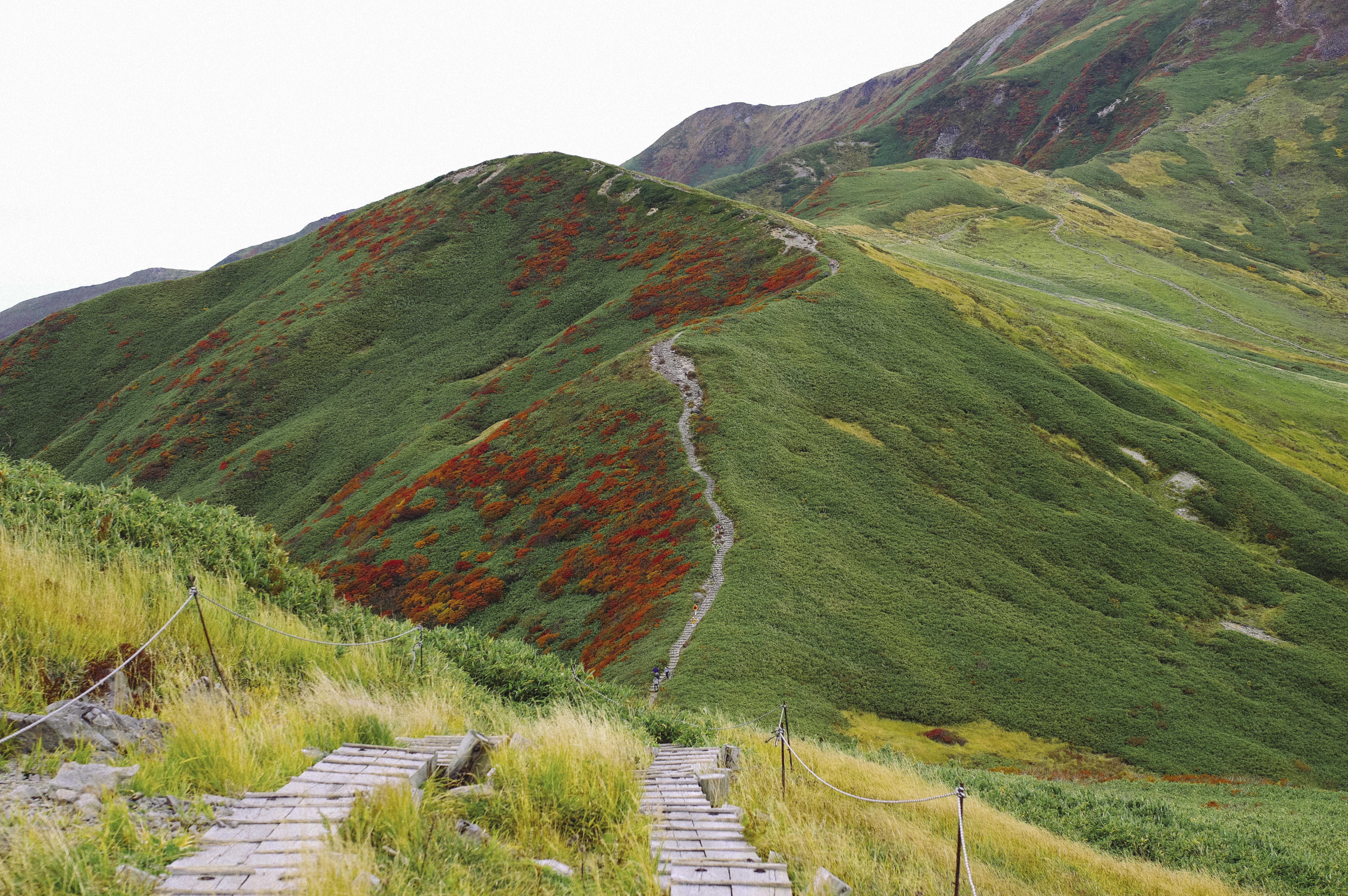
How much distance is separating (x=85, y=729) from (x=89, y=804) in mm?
1506

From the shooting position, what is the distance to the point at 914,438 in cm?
4262

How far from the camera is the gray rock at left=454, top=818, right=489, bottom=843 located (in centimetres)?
613

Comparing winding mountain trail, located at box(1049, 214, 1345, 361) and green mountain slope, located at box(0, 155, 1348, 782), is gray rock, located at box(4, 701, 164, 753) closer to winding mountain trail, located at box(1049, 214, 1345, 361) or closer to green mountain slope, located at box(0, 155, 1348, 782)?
green mountain slope, located at box(0, 155, 1348, 782)

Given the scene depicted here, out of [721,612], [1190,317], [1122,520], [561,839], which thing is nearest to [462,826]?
[561,839]

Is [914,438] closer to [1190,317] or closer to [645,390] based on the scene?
[645,390]

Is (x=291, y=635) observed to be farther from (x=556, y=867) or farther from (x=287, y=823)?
(x=556, y=867)

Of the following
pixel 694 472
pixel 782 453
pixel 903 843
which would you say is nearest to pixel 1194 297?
pixel 782 453

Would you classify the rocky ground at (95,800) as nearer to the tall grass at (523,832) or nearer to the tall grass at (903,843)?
the tall grass at (523,832)

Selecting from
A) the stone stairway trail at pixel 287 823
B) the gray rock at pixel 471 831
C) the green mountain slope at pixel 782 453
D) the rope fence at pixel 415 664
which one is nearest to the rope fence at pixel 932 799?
the rope fence at pixel 415 664

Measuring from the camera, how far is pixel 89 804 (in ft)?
17.5

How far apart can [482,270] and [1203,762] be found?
84.2m

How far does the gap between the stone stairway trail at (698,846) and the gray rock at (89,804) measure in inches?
177

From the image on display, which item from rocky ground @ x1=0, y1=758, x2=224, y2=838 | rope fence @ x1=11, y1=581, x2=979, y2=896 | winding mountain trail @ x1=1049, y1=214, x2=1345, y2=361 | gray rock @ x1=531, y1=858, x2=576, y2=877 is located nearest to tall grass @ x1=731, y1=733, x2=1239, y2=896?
rope fence @ x1=11, y1=581, x2=979, y2=896

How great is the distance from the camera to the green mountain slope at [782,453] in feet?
90.2
